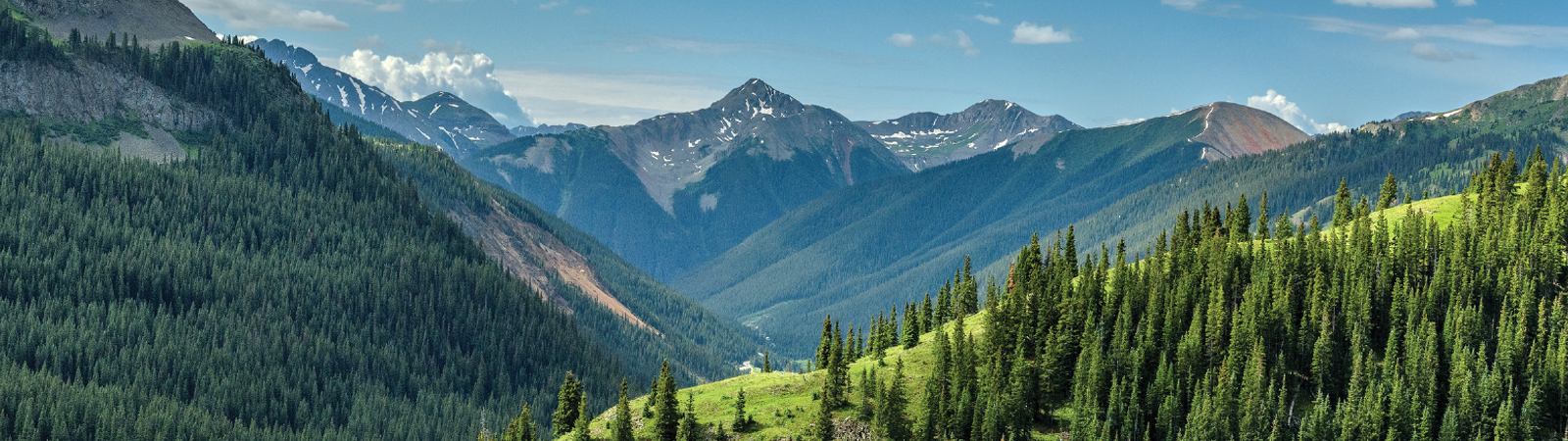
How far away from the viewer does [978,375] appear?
151500mm

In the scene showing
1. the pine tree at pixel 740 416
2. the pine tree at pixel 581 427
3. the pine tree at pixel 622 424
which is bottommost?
the pine tree at pixel 581 427

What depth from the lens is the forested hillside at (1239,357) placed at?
456 feet

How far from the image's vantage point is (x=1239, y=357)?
149 meters

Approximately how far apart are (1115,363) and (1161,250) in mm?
36623

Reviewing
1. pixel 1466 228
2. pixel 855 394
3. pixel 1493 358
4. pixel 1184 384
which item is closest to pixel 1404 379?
pixel 1493 358

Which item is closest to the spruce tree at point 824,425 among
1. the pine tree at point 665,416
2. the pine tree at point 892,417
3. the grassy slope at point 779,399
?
the grassy slope at point 779,399

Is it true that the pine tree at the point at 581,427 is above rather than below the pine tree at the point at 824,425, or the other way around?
below

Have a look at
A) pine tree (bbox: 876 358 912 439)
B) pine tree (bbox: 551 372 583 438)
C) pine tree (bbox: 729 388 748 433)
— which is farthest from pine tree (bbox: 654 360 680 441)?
pine tree (bbox: 876 358 912 439)

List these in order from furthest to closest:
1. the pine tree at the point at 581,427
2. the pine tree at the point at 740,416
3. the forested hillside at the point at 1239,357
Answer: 1. the pine tree at the point at 581,427
2. the pine tree at the point at 740,416
3. the forested hillside at the point at 1239,357

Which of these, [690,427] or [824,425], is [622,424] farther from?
[824,425]

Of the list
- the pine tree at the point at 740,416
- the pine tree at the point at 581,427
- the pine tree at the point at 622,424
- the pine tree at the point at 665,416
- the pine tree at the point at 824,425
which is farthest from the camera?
the pine tree at the point at 581,427

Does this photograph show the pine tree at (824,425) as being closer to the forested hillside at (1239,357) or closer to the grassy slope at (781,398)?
the forested hillside at (1239,357)

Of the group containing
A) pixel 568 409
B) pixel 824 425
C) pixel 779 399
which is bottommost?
pixel 568 409

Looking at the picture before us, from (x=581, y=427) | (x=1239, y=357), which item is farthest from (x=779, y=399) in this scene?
(x=1239, y=357)
